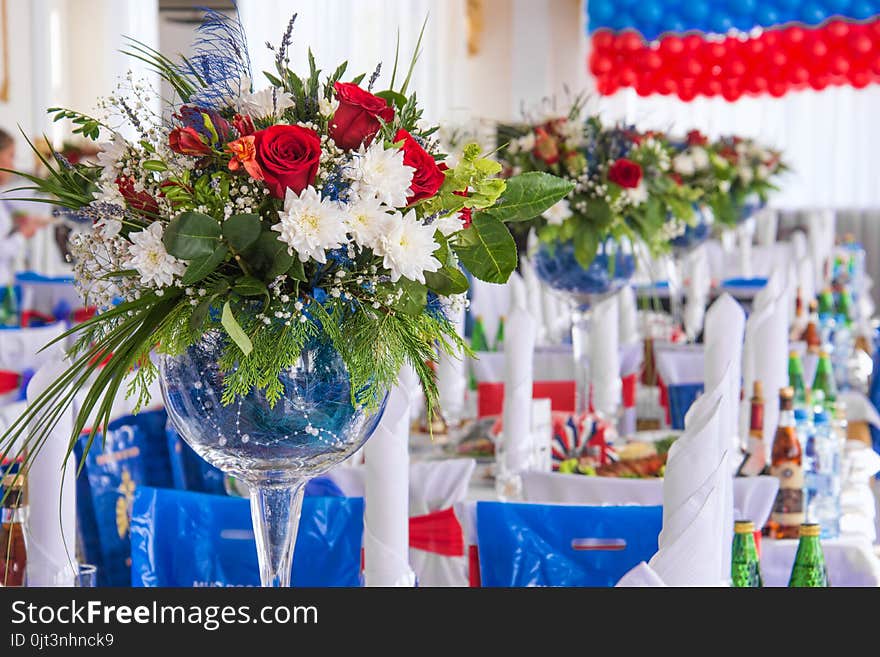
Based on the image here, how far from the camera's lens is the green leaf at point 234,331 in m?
1.05

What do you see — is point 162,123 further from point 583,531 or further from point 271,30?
point 271,30

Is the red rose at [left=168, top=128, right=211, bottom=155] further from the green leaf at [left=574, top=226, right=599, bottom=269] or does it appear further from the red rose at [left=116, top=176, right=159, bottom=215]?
the green leaf at [left=574, top=226, right=599, bottom=269]

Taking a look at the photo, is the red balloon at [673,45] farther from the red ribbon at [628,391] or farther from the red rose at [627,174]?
the red rose at [627,174]

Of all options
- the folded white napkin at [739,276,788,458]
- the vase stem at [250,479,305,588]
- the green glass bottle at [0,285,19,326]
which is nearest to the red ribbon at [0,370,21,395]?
the green glass bottle at [0,285,19,326]

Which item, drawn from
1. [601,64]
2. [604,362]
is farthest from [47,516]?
[601,64]

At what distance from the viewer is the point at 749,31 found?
9594 millimetres

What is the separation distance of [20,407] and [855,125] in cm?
974

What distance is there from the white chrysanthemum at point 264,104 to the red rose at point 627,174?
5.58 ft

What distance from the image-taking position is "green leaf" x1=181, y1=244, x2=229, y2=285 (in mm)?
1063

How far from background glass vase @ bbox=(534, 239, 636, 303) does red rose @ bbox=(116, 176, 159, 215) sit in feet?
5.60

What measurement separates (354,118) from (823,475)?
1501mm

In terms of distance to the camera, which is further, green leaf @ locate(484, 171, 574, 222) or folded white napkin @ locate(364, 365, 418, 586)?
folded white napkin @ locate(364, 365, 418, 586)

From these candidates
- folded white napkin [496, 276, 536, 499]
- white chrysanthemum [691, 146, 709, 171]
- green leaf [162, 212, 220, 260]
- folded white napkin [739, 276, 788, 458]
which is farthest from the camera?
white chrysanthemum [691, 146, 709, 171]

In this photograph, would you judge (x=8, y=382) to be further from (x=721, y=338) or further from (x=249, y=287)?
(x=249, y=287)
